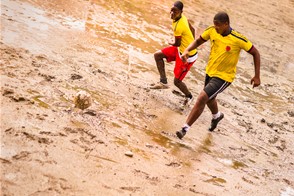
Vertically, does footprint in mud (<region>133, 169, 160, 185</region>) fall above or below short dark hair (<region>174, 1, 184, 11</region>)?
below

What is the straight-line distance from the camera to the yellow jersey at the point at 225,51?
4574mm

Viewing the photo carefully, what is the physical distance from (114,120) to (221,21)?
6.23 feet

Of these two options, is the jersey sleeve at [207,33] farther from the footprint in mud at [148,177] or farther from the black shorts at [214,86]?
the footprint in mud at [148,177]

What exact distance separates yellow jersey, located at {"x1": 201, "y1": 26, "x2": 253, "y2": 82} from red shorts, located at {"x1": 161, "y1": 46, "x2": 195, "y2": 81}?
2.55 ft

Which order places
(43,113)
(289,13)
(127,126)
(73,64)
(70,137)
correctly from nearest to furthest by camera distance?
(70,137) < (43,113) < (127,126) < (73,64) < (289,13)

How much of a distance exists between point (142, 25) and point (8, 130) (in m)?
6.56

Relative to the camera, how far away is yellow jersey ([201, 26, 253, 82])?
4.57m

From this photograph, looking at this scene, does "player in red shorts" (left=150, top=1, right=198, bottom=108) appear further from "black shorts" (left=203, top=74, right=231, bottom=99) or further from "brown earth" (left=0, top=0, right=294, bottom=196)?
"black shorts" (left=203, top=74, right=231, bottom=99)

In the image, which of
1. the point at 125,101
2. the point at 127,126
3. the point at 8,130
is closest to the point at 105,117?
the point at 127,126

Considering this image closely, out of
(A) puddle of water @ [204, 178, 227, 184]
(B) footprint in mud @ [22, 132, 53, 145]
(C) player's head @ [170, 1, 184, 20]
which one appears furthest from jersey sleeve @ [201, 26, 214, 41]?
(B) footprint in mud @ [22, 132, 53, 145]

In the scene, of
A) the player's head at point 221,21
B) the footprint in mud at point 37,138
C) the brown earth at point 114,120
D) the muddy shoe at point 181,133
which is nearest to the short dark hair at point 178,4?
the player's head at point 221,21

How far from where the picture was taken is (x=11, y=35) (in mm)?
6215

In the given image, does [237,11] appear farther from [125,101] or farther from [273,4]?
[125,101]

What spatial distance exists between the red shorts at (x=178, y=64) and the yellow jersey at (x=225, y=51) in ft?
2.55
